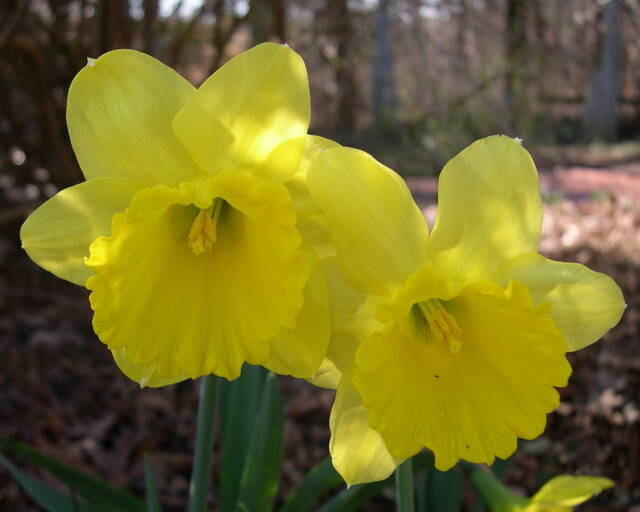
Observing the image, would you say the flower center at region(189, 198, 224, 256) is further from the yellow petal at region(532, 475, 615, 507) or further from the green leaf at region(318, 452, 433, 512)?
the yellow petal at region(532, 475, 615, 507)

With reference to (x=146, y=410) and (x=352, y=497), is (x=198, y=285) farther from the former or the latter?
(x=146, y=410)

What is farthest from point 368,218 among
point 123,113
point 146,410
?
point 146,410

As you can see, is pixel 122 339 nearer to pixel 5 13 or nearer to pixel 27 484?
pixel 27 484

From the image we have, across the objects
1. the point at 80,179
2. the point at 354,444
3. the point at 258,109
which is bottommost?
the point at 80,179

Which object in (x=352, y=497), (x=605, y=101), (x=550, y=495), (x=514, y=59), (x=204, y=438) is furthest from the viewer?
(x=605, y=101)

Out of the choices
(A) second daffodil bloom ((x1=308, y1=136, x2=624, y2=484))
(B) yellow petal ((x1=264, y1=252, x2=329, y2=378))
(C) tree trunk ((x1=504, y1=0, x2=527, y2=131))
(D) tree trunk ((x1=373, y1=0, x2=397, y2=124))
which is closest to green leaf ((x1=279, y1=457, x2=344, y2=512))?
(A) second daffodil bloom ((x1=308, y1=136, x2=624, y2=484))

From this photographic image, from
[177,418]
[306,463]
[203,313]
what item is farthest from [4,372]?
[203,313]
